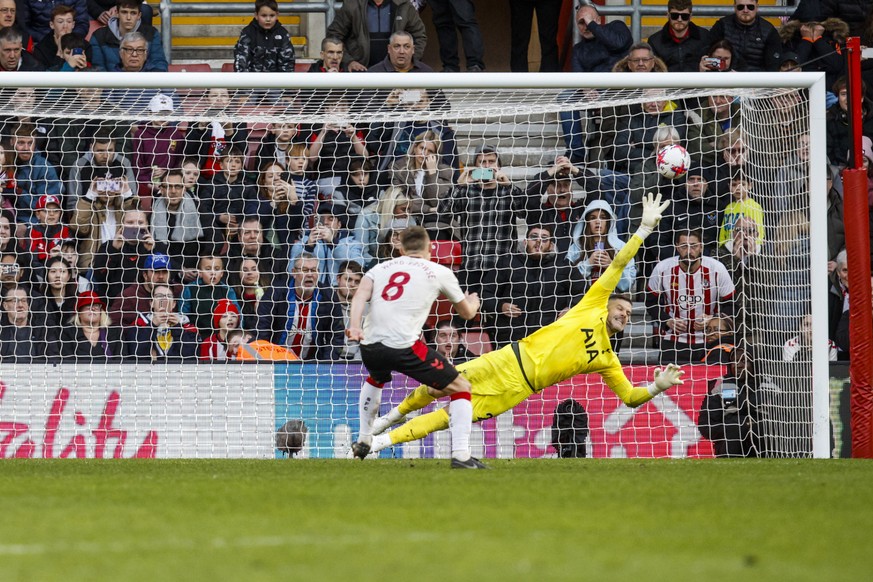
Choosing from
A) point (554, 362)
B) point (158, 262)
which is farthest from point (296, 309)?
point (554, 362)

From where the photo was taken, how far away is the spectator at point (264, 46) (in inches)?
555

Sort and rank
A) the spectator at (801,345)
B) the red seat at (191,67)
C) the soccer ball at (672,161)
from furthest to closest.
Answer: the red seat at (191,67) → the spectator at (801,345) → the soccer ball at (672,161)

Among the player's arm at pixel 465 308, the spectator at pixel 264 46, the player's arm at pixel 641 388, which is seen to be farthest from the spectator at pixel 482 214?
the player's arm at pixel 465 308

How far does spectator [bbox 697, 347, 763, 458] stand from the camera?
38.0 feet

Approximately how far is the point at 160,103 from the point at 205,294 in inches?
70.9

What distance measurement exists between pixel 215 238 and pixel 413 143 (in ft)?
6.90

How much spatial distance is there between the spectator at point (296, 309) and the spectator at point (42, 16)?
4911mm

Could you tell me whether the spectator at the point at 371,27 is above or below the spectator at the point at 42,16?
below

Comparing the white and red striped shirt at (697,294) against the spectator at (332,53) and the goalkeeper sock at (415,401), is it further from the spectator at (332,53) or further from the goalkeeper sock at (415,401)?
the spectator at (332,53)

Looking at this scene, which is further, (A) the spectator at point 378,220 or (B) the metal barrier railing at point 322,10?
(B) the metal barrier railing at point 322,10

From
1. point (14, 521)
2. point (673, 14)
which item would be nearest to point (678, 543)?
point (14, 521)

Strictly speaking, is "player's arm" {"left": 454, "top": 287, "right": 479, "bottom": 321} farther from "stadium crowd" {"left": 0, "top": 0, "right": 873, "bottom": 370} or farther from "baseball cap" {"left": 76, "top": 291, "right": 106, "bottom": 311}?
"baseball cap" {"left": 76, "top": 291, "right": 106, "bottom": 311}

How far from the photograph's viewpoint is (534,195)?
41.3ft

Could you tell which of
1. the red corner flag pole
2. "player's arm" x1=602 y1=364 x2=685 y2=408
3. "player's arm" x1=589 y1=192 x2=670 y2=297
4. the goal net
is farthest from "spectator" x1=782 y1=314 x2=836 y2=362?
"player's arm" x1=589 y1=192 x2=670 y2=297
